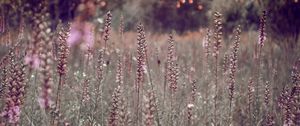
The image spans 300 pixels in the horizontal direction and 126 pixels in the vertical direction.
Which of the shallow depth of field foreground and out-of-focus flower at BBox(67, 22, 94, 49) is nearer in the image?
out-of-focus flower at BBox(67, 22, 94, 49)

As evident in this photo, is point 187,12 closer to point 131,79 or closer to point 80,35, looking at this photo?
point 131,79

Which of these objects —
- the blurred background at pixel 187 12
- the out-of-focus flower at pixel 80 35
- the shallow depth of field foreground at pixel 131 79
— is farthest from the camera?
the blurred background at pixel 187 12

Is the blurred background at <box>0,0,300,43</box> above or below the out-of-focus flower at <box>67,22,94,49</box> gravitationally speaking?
above

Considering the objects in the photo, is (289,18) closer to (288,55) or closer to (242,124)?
(288,55)

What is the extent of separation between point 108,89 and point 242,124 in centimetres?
190

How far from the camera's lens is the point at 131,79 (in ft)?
23.8

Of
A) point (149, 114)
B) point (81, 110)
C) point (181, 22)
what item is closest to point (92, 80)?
point (81, 110)

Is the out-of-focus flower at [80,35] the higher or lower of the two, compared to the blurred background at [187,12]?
lower

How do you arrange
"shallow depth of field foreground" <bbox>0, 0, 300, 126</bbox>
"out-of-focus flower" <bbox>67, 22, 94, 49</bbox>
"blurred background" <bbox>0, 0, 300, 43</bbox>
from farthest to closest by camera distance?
"blurred background" <bbox>0, 0, 300, 43</bbox>
"shallow depth of field foreground" <bbox>0, 0, 300, 126</bbox>
"out-of-focus flower" <bbox>67, 22, 94, 49</bbox>

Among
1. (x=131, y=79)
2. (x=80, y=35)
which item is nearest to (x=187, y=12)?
(x=131, y=79)

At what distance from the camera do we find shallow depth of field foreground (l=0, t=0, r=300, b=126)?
2882mm

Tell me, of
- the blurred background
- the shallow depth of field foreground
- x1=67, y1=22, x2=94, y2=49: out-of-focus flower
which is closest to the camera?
x1=67, y1=22, x2=94, y2=49: out-of-focus flower

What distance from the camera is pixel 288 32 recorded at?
1005 cm

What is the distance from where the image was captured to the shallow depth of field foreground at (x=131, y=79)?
288 cm
